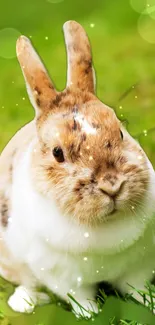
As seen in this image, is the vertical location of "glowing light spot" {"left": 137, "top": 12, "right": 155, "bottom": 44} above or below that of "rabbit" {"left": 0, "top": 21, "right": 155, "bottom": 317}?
above

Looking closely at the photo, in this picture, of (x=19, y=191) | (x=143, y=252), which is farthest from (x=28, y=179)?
(x=143, y=252)

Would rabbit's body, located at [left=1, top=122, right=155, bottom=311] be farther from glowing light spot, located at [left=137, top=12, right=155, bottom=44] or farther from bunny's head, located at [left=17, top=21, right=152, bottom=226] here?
glowing light spot, located at [left=137, top=12, right=155, bottom=44]

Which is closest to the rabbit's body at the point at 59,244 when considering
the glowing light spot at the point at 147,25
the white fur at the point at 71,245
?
A: the white fur at the point at 71,245

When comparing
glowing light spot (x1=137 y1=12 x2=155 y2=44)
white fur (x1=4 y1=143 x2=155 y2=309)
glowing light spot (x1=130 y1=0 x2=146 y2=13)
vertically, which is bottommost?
white fur (x1=4 y1=143 x2=155 y2=309)

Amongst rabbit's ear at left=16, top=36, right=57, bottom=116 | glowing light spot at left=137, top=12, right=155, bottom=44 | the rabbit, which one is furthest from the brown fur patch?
glowing light spot at left=137, top=12, right=155, bottom=44

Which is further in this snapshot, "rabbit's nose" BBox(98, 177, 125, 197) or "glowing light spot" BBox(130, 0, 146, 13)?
"glowing light spot" BBox(130, 0, 146, 13)

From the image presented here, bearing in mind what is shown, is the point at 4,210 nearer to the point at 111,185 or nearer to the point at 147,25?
the point at 111,185

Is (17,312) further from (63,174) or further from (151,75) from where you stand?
(151,75)
